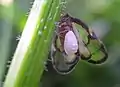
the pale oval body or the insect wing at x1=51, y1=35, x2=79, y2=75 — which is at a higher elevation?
the pale oval body

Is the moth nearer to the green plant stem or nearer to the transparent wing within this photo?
the transparent wing

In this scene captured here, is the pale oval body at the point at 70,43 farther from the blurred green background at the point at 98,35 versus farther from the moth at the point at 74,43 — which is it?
the blurred green background at the point at 98,35

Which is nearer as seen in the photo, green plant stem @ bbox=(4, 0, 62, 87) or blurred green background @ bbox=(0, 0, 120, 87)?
green plant stem @ bbox=(4, 0, 62, 87)

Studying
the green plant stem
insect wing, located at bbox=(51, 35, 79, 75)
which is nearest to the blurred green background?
insect wing, located at bbox=(51, 35, 79, 75)

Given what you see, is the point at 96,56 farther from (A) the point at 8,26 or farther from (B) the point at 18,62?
(A) the point at 8,26

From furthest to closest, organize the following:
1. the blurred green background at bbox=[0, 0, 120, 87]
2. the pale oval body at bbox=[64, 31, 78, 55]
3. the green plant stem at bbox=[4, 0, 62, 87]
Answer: the blurred green background at bbox=[0, 0, 120, 87] → the pale oval body at bbox=[64, 31, 78, 55] → the green plant stem at bbox=[4, 0, 62, 87]

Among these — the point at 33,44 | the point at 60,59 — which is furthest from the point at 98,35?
the point at 33,44
